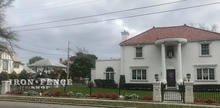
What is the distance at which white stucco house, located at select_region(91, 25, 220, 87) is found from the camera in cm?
3869

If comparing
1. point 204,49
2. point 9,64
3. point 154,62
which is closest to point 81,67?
point 9,64

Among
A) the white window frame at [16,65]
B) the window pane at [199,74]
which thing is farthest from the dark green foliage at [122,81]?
the white window frame at [16,65]

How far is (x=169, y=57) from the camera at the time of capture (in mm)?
40469

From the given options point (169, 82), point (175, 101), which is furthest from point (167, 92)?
point (169, 82)

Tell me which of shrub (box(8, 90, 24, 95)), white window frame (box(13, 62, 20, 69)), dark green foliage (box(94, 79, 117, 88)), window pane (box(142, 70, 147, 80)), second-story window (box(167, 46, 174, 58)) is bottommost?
shrub (box(8, 90, 24, 95))

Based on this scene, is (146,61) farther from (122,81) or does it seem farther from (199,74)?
(199,74)

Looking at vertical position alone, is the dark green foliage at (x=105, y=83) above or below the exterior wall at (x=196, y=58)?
below

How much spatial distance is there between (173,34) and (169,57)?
10.2 ft

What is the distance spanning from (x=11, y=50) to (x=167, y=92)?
2208cm

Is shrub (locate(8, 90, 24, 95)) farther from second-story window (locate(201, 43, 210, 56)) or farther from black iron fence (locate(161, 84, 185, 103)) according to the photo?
second-story window (locate(201, 43, 210, 56))

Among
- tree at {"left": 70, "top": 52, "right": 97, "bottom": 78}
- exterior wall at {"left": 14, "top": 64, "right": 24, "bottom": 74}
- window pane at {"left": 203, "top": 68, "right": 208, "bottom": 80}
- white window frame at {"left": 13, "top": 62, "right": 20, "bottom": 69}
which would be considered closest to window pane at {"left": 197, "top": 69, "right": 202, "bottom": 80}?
window pane at {"left": 203, "top": 68, "right": 208, "bottom": 80}

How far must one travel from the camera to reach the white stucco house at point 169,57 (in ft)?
127

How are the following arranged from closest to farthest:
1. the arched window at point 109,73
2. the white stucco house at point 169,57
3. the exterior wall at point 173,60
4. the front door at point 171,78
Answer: the exterior wall at point 173,60
the white stucco house at point 169,57
the front door at point 171,78
the arched window at point 109,73

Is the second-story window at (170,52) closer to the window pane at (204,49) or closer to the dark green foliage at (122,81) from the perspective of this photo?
the window pane at (204,49)
